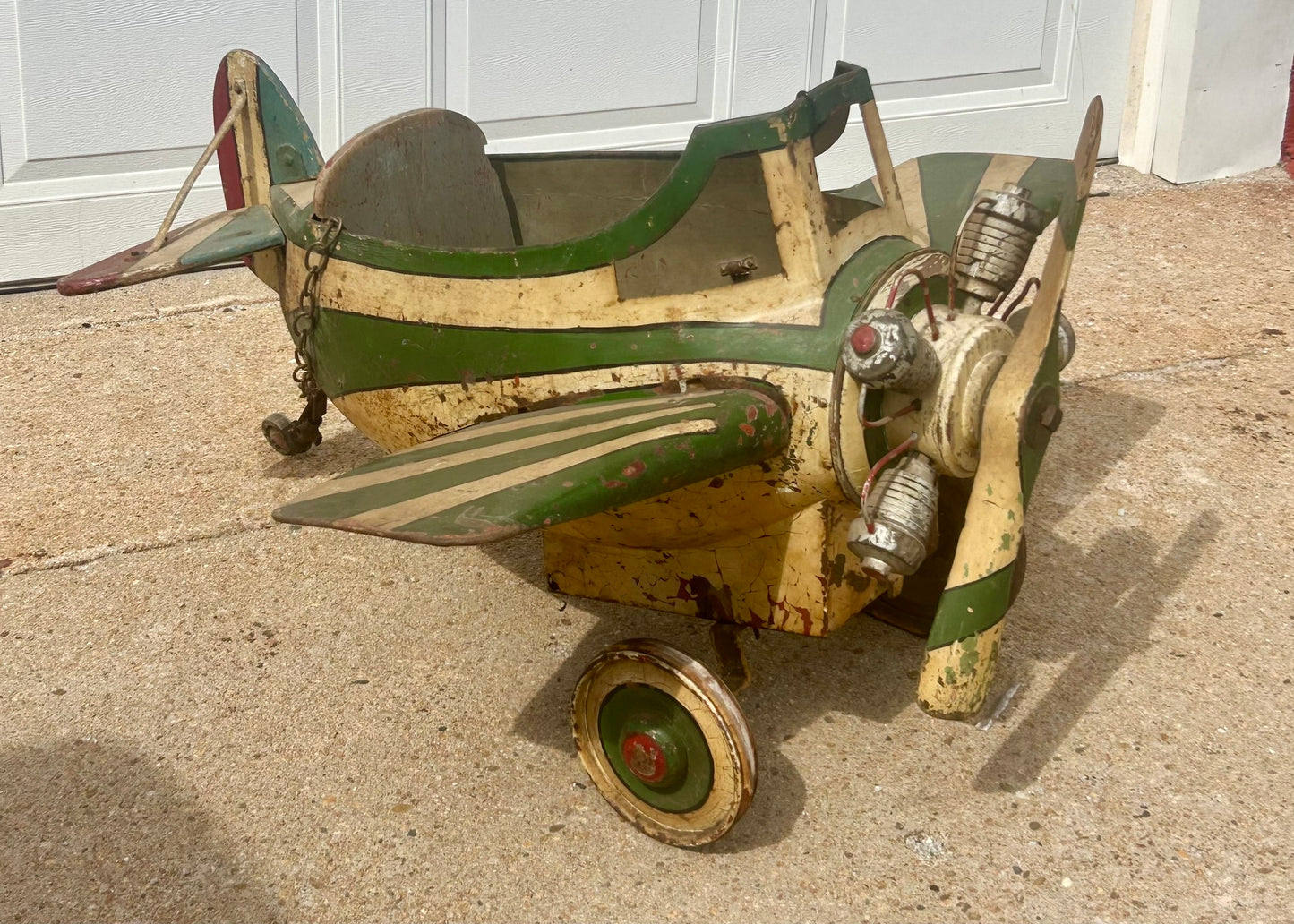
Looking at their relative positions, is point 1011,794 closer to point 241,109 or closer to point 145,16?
point 241,109

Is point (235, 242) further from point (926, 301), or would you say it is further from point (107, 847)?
point (926, 301)

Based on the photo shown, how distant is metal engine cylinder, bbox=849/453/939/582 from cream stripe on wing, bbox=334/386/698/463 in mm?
477

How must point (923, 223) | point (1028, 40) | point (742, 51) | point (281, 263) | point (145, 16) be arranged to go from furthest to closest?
1. point (1028, 40)
2. point (742, 51)
3. point (145, 16)
4. point (281, 263)
5. point (923, 223)

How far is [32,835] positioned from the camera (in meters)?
3.06

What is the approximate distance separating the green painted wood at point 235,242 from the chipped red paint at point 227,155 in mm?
411

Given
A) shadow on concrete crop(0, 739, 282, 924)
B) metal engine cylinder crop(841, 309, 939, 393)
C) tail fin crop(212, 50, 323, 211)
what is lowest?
shadow on concrete crop(0, 739, 282, 924)

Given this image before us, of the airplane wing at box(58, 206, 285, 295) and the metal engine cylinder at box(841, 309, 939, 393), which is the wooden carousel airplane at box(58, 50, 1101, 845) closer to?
the metal engine cylinder at box(841, 309, 939, 393)

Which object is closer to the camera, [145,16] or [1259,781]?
[1259,781]

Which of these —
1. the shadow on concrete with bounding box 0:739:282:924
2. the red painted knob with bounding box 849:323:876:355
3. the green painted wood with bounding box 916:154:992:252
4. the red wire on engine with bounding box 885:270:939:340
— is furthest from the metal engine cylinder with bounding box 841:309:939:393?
the shadow on concrete with bounding box 0:739:282:924

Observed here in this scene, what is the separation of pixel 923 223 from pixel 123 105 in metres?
3.90

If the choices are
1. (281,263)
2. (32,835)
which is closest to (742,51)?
(281,263)

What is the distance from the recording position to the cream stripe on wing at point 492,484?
8.21 ft

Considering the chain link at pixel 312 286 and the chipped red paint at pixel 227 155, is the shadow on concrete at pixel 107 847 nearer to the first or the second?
the chain link at pixel 312 286

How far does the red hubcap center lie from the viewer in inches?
118
